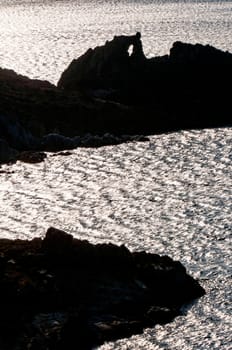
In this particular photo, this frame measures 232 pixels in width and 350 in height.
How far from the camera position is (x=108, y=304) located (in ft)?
143

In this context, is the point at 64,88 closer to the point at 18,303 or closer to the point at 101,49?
the point at 101,49

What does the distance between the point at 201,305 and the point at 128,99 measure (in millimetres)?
53114

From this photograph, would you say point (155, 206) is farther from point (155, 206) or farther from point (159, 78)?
point (159, 78)

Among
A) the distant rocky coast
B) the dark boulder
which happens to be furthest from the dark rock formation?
the dark boulder

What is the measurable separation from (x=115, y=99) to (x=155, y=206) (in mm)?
33689

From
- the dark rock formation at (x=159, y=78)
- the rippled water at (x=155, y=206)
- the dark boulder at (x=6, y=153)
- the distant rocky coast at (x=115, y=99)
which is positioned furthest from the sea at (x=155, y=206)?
the dark rock formation at (x=159, y=78)

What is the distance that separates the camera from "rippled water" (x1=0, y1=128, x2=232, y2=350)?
45000 millimetres

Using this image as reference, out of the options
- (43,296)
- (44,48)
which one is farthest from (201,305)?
(44,48)

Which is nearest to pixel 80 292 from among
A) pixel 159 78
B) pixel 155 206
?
pixel 155 206

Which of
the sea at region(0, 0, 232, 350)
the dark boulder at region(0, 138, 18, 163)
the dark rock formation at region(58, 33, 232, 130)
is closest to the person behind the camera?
the sea at region(0, 0, 232, 350)

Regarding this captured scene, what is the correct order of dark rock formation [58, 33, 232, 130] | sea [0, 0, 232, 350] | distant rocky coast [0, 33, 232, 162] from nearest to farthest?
sea [0, 0, 232, 350], distant rocky coast [0, 33, 232, 162], dark rock formation [58, 33, 232, 130]

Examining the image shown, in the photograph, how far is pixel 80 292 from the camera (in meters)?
43.3

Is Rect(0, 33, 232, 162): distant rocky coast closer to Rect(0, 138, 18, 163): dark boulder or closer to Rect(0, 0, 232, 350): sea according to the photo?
Rect(0, 138, 18, 163): dark boulder

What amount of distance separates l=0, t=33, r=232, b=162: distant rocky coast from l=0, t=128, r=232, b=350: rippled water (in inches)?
107
